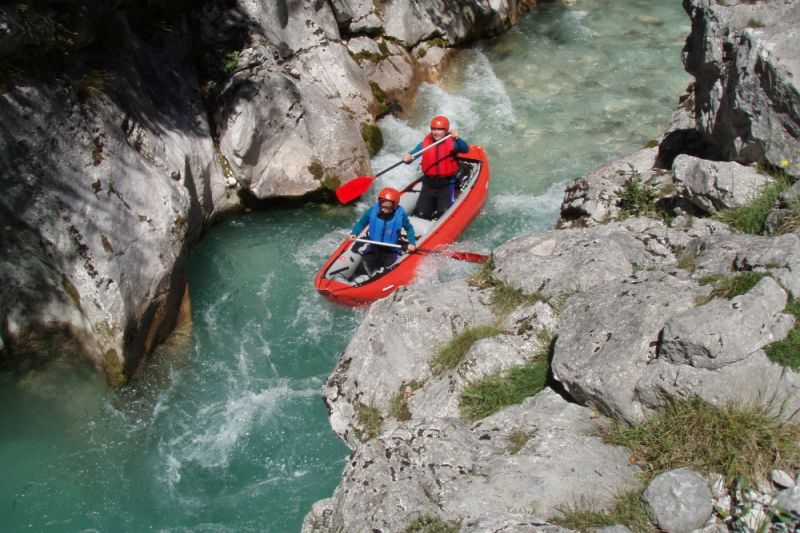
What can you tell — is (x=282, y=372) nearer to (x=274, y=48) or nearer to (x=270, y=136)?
(x=270, y=136)

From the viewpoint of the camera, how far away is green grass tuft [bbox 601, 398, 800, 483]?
13.9ft

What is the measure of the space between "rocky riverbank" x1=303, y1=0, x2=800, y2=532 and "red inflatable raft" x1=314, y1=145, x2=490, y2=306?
1.59 m

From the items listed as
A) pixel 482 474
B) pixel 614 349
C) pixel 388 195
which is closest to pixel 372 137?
pixel 388 195

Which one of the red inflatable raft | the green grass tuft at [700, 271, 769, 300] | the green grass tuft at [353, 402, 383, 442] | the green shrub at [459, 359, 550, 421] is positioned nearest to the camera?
the green grass tuft at [700, 271, 769, 300]

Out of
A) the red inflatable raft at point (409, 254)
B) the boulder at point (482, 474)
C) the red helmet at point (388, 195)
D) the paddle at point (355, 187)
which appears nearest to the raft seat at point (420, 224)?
the red inflatable raft at point (409, 254)

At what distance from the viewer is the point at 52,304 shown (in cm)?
783

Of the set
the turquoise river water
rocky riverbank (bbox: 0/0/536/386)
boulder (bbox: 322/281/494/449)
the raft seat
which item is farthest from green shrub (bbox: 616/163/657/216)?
rocky riverbank (bbox: 0/0/536/386)

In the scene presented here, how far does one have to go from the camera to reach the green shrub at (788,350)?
4.48 m

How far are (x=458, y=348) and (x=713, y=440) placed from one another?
2.39m

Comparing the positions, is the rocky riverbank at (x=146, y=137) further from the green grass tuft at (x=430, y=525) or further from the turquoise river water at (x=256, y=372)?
the green grass tuft at (x=430, y=525)

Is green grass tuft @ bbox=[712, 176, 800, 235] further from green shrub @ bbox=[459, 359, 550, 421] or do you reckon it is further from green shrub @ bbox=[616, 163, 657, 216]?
green shrub @ bbox=[459, 359, 550, 421]

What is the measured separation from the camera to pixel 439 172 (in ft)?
33.7

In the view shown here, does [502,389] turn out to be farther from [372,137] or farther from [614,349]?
[372,137]

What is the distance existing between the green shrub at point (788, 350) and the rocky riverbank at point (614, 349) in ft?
0.06
